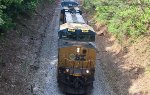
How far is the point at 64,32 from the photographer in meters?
19.1

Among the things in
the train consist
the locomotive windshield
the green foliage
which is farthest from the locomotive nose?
the green foliage

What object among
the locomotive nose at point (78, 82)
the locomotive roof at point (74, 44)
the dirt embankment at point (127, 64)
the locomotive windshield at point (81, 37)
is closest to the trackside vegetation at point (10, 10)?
the locomotive roof at point (74, 44)

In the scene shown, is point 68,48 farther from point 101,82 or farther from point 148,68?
point 148,68

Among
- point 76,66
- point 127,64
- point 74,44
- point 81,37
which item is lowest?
point 127,64

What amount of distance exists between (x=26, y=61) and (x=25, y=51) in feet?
7.32

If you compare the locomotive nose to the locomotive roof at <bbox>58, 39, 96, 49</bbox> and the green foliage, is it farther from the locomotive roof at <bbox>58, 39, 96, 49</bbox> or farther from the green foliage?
the green foliage

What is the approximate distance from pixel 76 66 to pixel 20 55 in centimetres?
693

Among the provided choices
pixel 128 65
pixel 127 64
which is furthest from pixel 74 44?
pixel 127 64

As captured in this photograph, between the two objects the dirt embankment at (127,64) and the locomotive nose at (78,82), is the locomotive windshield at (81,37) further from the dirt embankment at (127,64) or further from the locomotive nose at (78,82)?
the dirt embankment at (127,64)

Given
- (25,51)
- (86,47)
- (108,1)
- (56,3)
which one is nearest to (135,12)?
(108,1)

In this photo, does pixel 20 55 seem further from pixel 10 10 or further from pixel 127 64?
pixel 127 64

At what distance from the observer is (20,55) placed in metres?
23.8

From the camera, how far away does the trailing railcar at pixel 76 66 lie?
18.4m

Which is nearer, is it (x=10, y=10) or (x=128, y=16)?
(x=10, y=10)
